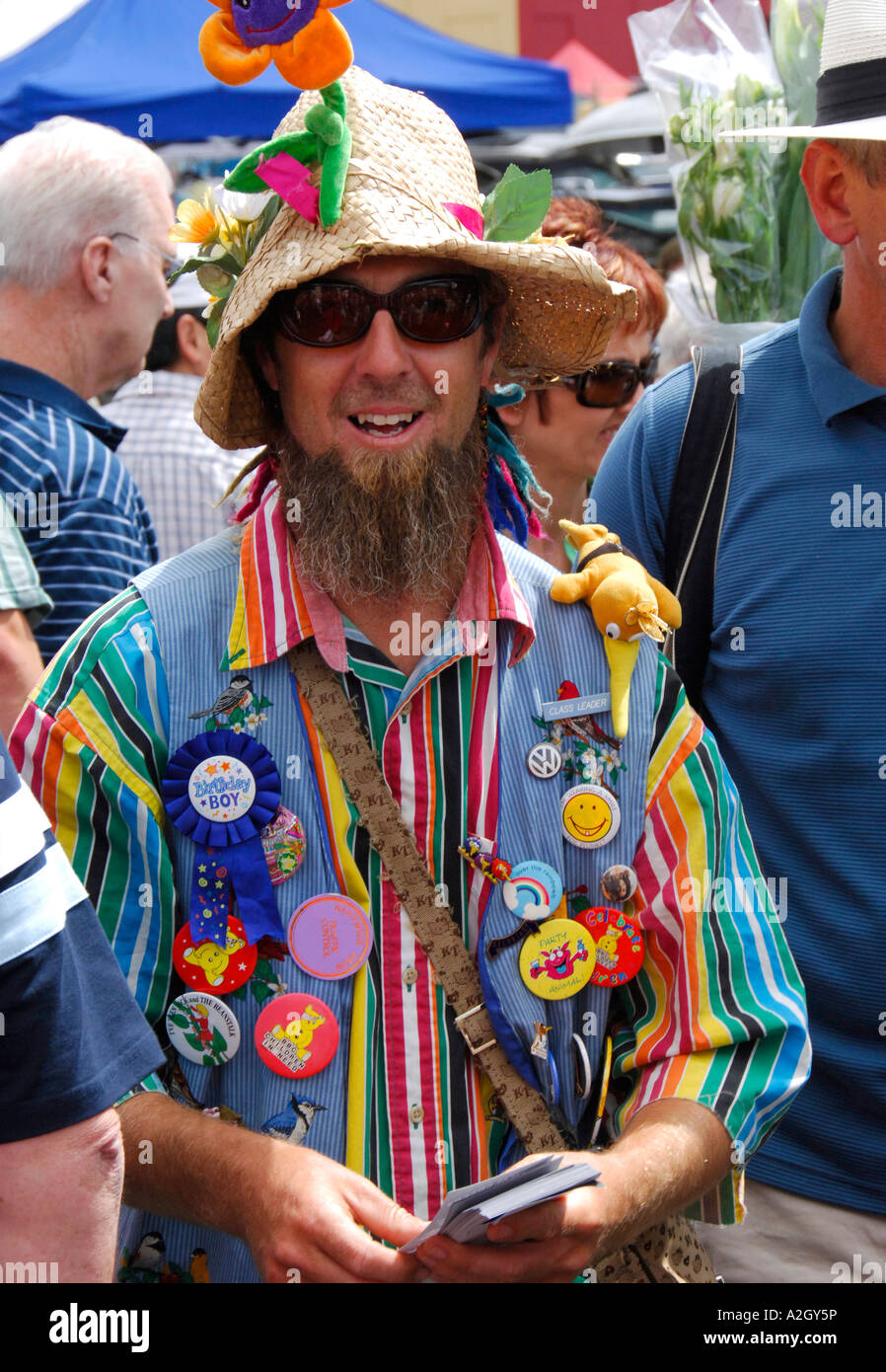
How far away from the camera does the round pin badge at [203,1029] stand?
1962 mm

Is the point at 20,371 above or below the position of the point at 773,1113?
above

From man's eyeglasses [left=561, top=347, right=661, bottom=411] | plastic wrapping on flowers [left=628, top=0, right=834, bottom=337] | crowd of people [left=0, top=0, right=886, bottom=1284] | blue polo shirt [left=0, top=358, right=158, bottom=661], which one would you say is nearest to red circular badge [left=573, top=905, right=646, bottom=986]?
crowd of people [left=0, top=0, right=886, bottom=1284]

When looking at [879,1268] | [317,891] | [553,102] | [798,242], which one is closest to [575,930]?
[317,891]

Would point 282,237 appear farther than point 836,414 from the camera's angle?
No

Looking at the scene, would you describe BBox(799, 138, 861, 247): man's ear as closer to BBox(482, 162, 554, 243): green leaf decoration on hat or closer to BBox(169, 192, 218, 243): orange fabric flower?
BBox(482, 162, 554, 243): green leaf decoration on hat

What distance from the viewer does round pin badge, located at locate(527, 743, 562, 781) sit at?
6.79 feet

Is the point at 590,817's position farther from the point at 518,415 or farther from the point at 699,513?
the point at 518,415

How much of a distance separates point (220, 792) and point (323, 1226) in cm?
60

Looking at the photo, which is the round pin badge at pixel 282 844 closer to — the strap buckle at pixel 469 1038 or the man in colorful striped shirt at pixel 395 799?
the man in colorful striped shirt at pixel 395 799

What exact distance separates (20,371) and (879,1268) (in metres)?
2.65

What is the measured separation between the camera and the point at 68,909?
150cm

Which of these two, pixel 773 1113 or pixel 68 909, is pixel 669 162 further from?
pixel 68 909

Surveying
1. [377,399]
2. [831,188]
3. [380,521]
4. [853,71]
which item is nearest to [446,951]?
[380,521]

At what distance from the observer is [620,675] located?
83.2 inches
